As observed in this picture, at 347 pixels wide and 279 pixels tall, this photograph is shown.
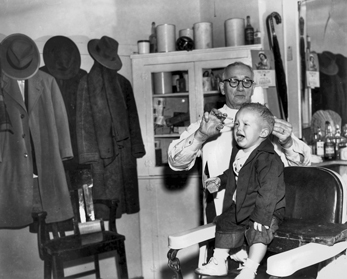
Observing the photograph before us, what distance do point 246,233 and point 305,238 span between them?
0.26 meters

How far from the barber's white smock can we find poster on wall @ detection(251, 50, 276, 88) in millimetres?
1270

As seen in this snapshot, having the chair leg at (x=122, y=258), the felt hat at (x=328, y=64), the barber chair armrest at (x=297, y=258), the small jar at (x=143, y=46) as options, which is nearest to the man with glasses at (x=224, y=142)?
the barber chair armrest at (x=297, y=258)

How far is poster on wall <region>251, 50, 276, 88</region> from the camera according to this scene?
3.90 meters

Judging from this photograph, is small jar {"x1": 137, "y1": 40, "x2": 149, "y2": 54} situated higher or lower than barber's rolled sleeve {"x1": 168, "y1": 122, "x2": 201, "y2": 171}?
higher

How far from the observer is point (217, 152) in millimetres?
2785

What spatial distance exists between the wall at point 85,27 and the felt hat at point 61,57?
50mm

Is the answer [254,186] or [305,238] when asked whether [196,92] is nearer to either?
[254,186]

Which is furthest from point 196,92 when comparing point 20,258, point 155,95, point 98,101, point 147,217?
point 20,258

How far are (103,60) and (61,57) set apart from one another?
40cm

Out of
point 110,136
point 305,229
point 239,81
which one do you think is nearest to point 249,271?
point 305,229

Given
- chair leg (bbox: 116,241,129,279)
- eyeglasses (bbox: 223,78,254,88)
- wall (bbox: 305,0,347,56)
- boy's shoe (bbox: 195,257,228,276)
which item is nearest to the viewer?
boy's shoe (bbox: 195,257,228,276)

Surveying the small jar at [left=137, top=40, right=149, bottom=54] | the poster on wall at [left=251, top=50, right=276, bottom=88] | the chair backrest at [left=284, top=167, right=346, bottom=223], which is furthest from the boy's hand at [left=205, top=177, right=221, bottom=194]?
A: the small jar at [left=137, top=40, right=149, bottom=54]

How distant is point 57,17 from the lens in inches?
151

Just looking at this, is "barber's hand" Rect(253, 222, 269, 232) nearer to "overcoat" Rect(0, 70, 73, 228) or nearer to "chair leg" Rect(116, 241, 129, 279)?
"chair leg" Rect(116, 241, 129, 279)
